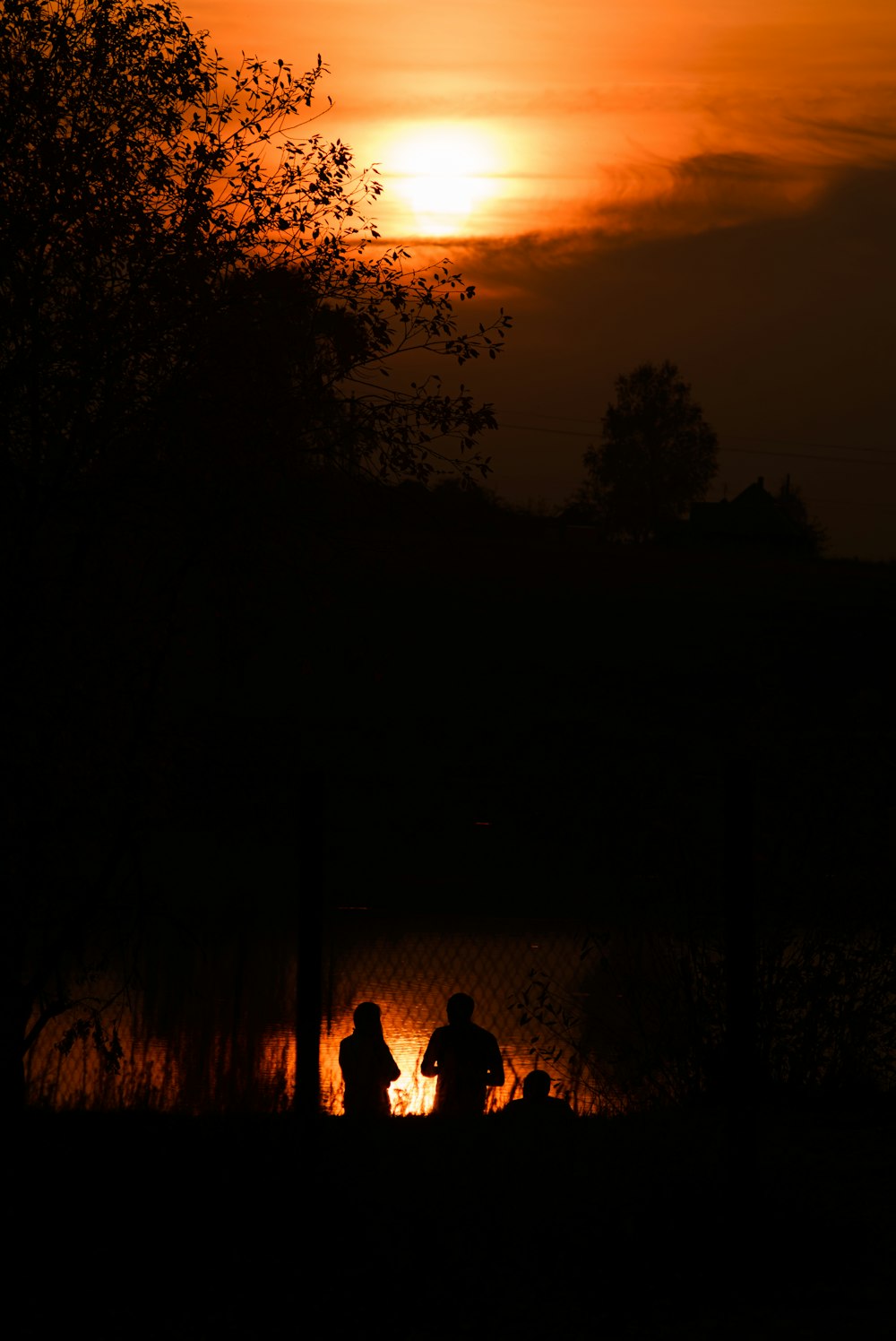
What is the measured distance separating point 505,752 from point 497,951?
13.5 metres

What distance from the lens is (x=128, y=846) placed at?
282 inches

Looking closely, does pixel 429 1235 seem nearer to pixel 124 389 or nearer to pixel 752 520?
pixel 124 389

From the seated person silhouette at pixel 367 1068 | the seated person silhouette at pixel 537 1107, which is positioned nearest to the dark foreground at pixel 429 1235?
the seated person silhouette at pixel 537 1107

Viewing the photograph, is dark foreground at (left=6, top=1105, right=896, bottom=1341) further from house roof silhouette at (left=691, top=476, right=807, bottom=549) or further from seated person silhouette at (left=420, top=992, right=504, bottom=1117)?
house roof silhouette at (left=691, top=476, right=807, bottom=549)

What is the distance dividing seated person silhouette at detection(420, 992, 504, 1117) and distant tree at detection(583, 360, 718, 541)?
91.7 metres

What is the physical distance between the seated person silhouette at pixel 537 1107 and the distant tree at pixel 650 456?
304ft

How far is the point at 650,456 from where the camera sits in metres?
99.5

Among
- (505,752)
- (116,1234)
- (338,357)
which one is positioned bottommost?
(116,1234)

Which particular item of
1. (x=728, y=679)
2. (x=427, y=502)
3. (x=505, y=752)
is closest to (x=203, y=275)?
(x=427, y=502)

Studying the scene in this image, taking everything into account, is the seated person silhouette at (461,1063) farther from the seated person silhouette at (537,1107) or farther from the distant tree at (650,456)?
the distant tree at (650,456)

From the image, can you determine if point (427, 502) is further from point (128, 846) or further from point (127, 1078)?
point (127, 1078)

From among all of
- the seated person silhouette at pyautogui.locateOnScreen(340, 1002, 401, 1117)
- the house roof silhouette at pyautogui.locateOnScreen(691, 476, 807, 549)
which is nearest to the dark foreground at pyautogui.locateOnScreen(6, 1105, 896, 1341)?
the seated person silhouette at pyautogui.locateOnScreen(340, 1002, 401, 1117)

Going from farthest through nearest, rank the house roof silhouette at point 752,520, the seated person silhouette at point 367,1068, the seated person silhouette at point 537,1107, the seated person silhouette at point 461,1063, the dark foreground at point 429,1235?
the house roof silhouette at point 752,520 < the seated person silhouette at point 461,1063 < the seated person silhouette at point 367,1068 < the seated person silhouette at point 537,1107 < the dark foreground at point 429,1235

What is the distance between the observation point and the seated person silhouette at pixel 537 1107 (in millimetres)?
6617
